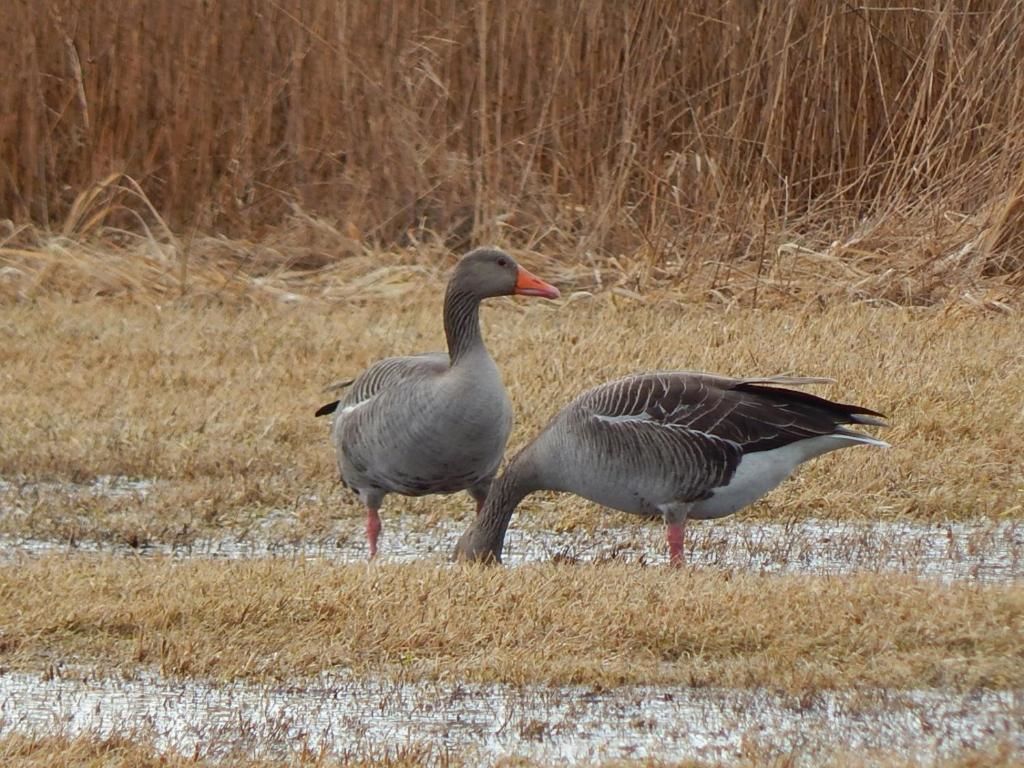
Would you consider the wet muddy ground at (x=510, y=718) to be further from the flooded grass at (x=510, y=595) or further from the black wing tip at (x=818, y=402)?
the black wing tip at (x=818, y=402)

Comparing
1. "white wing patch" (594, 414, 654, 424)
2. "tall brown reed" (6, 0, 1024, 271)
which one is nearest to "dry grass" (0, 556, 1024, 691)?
"white wing patch" (594, 414, 654, 424)

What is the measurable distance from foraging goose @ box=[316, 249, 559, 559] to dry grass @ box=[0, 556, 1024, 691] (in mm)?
832

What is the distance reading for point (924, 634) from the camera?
4879mm

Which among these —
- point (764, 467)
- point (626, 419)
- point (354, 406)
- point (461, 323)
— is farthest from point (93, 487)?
point (764, 467)

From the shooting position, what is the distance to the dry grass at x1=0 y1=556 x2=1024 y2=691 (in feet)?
15.5

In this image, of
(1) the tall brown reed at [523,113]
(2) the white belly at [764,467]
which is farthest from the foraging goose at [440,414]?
(1) the tall brown reed at [523,113]

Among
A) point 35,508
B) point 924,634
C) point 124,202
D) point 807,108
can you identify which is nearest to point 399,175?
point 124,202

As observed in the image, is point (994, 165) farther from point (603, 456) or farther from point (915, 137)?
point (603, 456)

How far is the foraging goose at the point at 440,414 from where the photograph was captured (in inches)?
248

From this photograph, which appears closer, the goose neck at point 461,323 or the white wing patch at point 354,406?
the goose neck at point 461,323

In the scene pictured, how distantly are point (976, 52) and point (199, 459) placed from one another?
5933 mm

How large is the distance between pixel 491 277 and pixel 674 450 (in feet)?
3.82

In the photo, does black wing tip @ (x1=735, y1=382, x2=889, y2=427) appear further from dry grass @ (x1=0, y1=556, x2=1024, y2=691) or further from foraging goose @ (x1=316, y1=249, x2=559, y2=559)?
foraging goose @ (x1=316, y1=249, x2=559, y2=559)

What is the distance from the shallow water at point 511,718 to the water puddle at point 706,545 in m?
1.40
